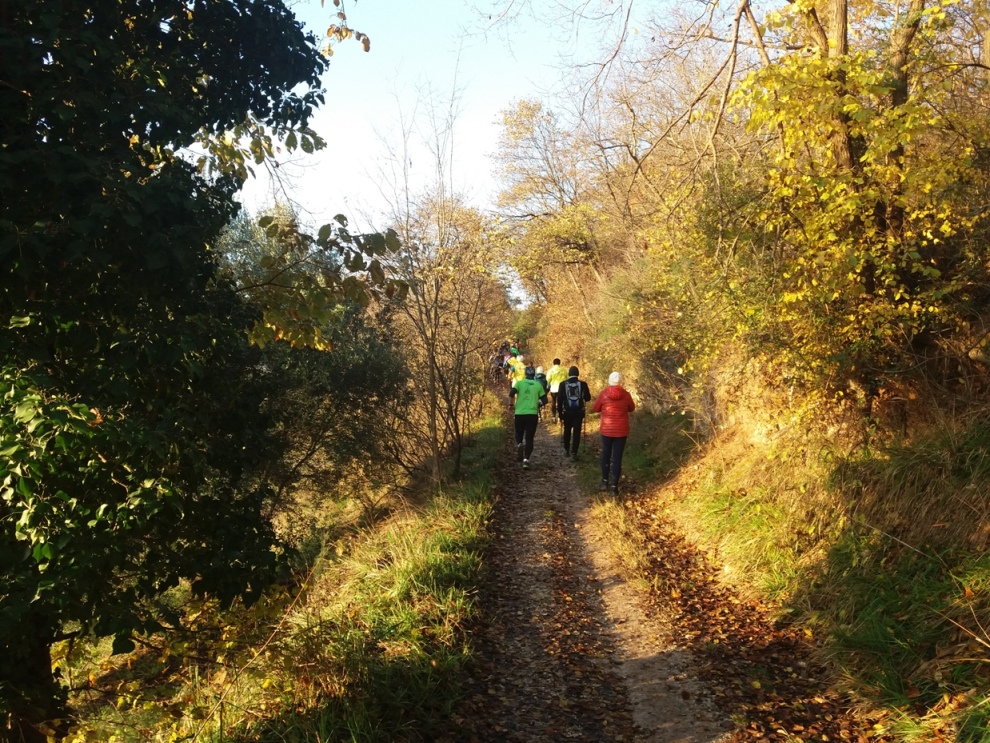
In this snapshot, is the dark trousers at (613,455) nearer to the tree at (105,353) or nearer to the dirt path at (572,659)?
the dirt path at (572,659)

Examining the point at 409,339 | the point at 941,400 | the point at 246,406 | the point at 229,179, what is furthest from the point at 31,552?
the point at 409,339

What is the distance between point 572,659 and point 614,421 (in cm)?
494

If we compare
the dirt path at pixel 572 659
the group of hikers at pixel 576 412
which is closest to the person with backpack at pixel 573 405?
the group of hikers at pixel 576 412

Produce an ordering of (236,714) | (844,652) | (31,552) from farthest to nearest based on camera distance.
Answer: (844,652) → (236,714) → (31,552)

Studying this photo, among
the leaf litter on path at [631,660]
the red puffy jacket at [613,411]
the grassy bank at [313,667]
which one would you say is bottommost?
the leaf litter on path at [631,660]

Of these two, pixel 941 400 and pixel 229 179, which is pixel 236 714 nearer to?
pixel 229 179

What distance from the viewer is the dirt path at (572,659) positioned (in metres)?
4.91

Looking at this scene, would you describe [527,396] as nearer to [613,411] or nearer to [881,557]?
[613,411]

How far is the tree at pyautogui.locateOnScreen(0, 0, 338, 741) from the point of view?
304 cm

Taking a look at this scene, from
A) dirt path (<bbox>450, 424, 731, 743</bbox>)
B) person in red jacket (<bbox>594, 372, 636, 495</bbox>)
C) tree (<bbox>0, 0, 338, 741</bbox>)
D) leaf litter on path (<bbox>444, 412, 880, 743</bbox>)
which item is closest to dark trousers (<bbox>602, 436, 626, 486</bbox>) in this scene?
person in red jacket (<bbox>594, 372, 636, 495</bbox>)

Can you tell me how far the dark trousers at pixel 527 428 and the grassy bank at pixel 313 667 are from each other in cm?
583

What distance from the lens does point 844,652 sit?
5270 mm

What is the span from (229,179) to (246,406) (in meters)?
1.65

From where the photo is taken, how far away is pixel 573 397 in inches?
517
